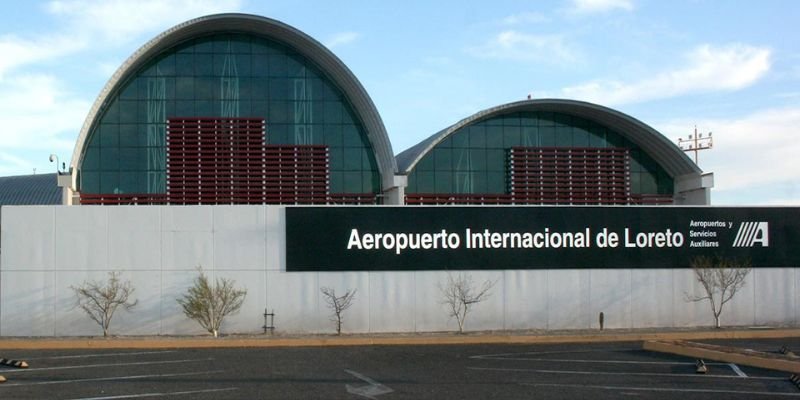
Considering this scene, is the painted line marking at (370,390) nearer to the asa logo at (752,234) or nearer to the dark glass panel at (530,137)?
the asa logo at (752,234)

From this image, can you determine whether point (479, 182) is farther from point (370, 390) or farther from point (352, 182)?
point (370, 390)

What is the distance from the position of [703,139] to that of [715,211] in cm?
3971

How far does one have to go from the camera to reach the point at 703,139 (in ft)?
210

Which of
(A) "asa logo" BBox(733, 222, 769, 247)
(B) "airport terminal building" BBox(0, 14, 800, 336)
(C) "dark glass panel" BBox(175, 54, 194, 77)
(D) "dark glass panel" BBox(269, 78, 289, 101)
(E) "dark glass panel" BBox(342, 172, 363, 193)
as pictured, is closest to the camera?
(B) "airport terminal building" BBox(0, 14, 800, 336)

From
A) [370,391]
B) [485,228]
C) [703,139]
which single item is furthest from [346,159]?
[703,139]

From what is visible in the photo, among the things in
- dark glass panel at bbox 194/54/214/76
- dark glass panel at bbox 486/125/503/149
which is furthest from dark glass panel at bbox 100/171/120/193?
dark glass panel at bbox 486/125/503/149

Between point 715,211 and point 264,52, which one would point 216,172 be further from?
point 715,211

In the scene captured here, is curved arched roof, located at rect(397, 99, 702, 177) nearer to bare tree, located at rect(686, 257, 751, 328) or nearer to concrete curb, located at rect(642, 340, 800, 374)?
bare tree, located at rect(686, 257, 751, 328)

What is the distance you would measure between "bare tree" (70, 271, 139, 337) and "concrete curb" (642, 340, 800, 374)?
14204 mm

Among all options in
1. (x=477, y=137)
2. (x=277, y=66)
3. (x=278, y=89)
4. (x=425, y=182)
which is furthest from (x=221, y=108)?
(x=477, y=137)

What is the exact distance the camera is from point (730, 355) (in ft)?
57.4

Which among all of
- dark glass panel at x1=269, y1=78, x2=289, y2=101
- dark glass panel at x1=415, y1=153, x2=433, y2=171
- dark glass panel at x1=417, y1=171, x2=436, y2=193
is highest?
dark glass panel at x1=269, y1=78, x2=289, y2=101

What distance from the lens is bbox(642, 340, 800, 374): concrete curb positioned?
1609 cm

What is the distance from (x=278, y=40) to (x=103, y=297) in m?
12.0
